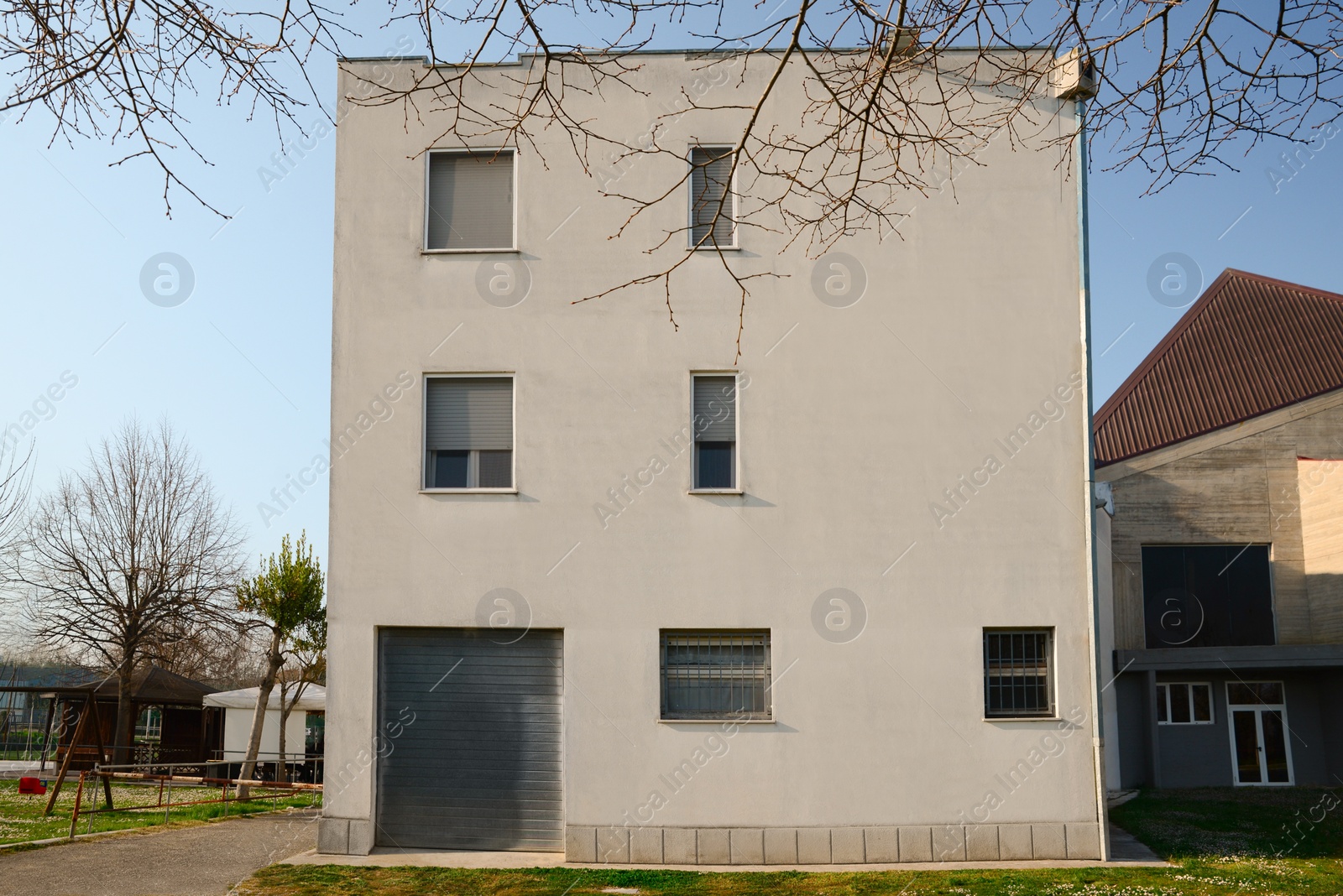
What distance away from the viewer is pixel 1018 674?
14359 mm

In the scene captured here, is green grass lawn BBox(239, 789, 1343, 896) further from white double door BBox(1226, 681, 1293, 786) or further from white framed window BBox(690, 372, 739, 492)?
white double door BBox(1226, 681, 1293, 786)

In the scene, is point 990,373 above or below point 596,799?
above

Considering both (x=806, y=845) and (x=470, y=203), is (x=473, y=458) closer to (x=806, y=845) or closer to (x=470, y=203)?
(x=470, y=203)

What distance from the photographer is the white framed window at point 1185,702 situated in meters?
28.2

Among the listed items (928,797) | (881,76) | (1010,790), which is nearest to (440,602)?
(928,797)

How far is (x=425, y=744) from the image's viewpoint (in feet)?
46.8

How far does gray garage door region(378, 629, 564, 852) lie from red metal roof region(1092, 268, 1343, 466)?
21074 mm

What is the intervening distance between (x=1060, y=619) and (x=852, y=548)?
277 centimetres

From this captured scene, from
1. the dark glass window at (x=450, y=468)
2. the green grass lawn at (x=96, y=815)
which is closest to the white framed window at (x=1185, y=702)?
the green grass lawn at (x=96, y=815)

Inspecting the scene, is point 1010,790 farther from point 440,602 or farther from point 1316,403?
→ point 1316,403

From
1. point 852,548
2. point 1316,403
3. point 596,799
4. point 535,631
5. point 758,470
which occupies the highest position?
point 1316,403

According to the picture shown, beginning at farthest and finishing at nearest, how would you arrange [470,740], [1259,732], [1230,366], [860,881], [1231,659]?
[1230,366] → [1259,732] → [1231,659] → [470,740] → [860,881]

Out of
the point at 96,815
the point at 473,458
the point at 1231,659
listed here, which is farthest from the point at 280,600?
the point at 1231,659

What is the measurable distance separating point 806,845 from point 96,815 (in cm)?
1301
